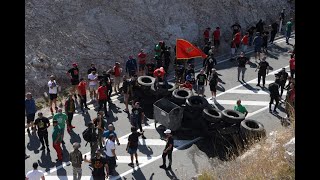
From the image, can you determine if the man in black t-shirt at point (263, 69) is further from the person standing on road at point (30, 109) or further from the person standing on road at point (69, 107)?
the person standing on road at point (30, 109)

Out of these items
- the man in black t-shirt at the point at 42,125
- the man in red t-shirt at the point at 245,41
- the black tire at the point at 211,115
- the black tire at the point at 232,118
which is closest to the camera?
the man in black t-shirt at the point at 42,125

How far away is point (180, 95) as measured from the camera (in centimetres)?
1817

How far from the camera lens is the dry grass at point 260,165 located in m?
11.4

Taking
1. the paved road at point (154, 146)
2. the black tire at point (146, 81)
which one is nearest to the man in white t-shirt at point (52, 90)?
the paved road at point (154, 146)

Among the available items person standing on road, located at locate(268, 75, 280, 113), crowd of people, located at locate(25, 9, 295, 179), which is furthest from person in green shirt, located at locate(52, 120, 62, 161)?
person standing on road, located at locate(268, 75, 280, 113)

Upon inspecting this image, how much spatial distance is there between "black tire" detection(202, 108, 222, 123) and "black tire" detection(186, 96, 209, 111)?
30 cm

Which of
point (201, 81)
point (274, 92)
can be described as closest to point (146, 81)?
point (201, 81)

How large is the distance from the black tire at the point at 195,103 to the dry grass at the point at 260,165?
7.94 ft

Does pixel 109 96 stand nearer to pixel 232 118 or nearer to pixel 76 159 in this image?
pixel 232 118

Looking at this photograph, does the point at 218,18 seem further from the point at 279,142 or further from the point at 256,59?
the point at 279,142

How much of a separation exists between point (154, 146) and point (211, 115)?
2.37m

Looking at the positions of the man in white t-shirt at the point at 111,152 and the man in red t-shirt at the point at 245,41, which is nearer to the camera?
the man in white t-shirt at the point at 111,152

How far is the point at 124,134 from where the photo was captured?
17.1 meters
